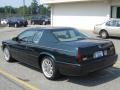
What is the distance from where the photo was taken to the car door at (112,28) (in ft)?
56.6

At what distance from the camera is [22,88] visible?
6.44 meters

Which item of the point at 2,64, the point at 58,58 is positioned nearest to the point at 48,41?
the point at 58,58

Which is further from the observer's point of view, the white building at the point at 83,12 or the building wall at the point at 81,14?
the building wall at the point at 81,14

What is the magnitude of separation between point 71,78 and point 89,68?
0.92m

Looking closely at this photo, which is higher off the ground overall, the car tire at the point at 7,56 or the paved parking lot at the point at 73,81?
the car tire at the point at 7,56

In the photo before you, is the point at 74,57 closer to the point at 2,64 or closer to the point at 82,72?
the point at 82,72

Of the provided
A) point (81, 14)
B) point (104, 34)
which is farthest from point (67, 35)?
point (81, 14)

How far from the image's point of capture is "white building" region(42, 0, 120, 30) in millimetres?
23719

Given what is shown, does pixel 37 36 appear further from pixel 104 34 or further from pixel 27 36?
pixel 104 34

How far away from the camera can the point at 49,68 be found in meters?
7.12

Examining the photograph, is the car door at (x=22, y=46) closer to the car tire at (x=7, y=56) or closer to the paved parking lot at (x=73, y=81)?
the paved parking lot at (x=73, y=81)

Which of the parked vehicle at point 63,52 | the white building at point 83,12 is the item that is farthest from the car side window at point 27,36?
the white building at point 83,12

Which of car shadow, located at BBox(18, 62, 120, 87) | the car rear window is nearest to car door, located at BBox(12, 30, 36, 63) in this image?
the car rear window

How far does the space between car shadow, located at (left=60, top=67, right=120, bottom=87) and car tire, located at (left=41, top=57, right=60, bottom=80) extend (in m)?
0.37
